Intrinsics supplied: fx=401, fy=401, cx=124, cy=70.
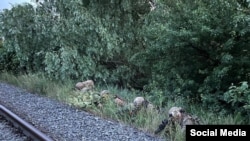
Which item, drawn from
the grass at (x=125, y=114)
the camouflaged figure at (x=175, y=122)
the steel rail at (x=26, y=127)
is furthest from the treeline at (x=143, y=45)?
the steel rail at (x=26, y=127)

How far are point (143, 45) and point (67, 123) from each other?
8.11 m

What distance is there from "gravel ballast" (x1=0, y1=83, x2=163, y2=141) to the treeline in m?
2.61

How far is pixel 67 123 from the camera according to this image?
8766mm

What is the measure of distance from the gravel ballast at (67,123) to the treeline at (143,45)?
2611 millimetres

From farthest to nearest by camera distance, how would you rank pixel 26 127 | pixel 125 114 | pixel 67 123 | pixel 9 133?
pixel 125 114, pixel 67 123, pixel 9 133, pixel 26 127

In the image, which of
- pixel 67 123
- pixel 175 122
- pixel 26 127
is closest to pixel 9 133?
pixel 26 127

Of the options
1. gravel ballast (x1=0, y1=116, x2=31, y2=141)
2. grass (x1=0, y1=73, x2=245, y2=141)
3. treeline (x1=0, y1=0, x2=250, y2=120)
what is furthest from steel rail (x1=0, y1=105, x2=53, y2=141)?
treeline (x1=0, y1=0, x2=250, y2=120)

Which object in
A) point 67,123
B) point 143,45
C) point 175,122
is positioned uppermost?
point 143,45

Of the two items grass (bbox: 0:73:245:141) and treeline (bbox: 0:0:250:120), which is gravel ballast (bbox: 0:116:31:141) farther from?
treeline (bbox: 0:0:250:120)

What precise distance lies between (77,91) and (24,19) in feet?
19.4

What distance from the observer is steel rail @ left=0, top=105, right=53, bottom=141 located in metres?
7.26

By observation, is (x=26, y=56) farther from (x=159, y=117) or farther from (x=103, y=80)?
(x=159, y=117)

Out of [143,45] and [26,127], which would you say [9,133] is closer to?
[26,127]

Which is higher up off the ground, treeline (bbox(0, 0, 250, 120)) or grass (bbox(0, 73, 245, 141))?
treeline (bbox(0, 0, 250, 120))
